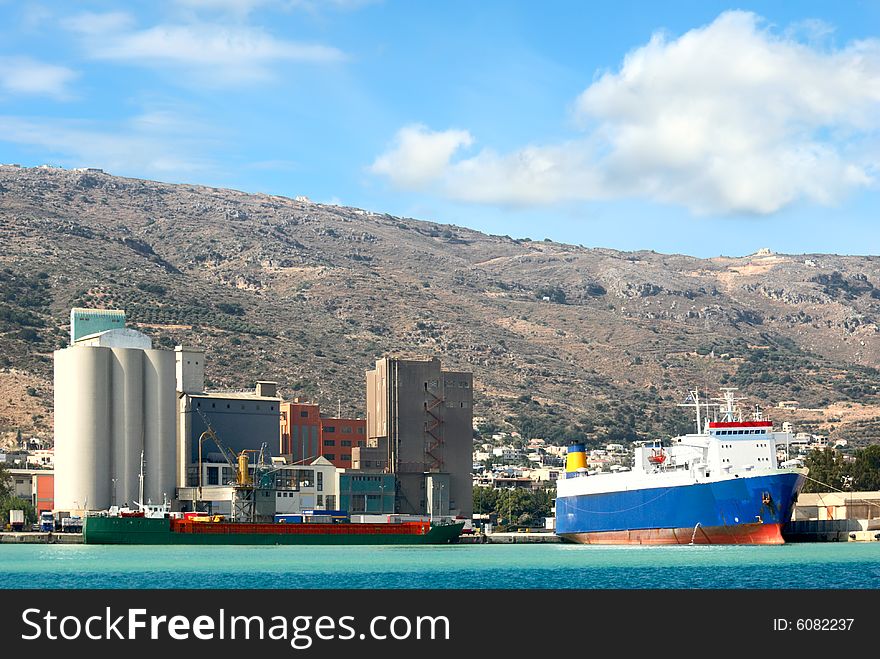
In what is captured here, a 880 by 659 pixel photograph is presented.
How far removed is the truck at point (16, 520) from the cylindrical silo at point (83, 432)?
5.08 meters

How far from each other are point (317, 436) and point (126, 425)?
104ft

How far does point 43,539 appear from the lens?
11694cm

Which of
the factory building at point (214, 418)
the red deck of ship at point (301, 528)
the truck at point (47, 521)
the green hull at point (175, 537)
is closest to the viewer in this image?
the green hull at point (175, 537)

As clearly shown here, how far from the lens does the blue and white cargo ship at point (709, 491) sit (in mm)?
92250

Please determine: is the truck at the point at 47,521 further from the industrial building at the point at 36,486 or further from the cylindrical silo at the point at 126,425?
the industrial building at the point at 36,486

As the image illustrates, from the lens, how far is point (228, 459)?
137 m

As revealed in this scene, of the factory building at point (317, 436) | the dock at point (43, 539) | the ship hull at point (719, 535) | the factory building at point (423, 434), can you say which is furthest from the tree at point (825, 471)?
the dock at point (43, 539)

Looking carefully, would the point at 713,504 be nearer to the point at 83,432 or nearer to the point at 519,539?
the point at 519,539

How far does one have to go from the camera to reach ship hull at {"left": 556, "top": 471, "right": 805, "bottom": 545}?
91938mm

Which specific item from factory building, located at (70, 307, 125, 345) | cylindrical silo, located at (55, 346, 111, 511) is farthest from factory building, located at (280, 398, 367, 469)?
cylindrical silo, located at (55, 346, 111, 511)

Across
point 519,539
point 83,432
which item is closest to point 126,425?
point 83,432
